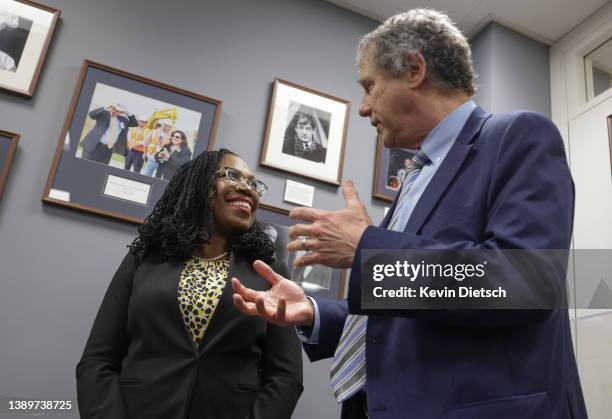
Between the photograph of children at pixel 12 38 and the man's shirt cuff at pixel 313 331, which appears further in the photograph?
the photograph of children at pixel 12 38

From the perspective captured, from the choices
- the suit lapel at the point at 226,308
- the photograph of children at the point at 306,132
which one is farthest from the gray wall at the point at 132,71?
the suit lapel at the point at 226,308

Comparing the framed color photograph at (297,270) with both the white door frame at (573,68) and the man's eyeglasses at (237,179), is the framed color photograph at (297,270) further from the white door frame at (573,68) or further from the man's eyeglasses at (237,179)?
the white door frame at (573,68)

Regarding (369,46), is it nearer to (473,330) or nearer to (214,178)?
(473,330)

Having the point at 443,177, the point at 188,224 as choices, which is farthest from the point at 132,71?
the point at 443,177

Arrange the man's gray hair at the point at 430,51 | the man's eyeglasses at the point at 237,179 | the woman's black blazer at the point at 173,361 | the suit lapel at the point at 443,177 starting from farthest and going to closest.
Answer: the man's eyeglasses at the point at 237,179 < the woman's black blazer at the point at 173,361 < the man's gray hair at the point at 430,51 < the suit lapel at the point at 443,177

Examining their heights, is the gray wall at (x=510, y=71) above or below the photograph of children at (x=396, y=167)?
above

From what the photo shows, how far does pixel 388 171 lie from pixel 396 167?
0.06 meters

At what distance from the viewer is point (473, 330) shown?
898mm

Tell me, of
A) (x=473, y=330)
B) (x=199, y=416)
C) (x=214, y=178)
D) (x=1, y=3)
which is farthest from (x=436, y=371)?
(x=1, y=3)

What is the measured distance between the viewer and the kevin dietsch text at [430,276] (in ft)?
2.77

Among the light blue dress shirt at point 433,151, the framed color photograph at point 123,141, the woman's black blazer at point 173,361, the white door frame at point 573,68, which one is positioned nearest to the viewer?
the light blue dress shirt at point 433,151

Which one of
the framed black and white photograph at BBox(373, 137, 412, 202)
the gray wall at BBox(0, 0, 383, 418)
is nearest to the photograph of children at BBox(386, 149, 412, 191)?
the framed black and white photograph at BBox(373, 137, 412, 202)

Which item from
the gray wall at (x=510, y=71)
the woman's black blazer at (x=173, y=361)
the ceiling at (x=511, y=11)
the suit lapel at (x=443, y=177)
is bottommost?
the woman's black blazer at (x=173, y=361)

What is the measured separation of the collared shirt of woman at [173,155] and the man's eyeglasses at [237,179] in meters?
0.43
